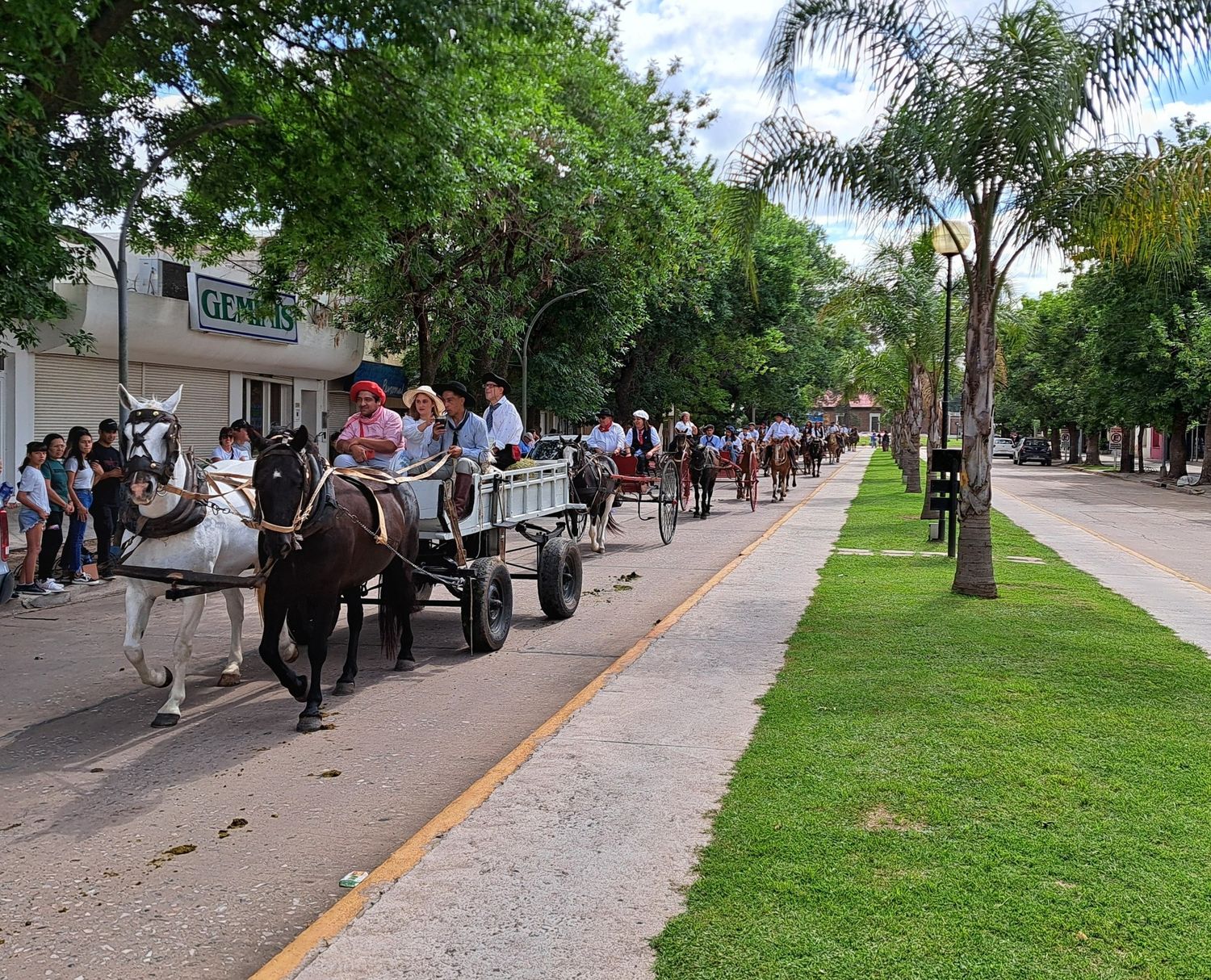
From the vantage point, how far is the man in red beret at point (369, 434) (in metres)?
8.36

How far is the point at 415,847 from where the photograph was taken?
15.6 feet

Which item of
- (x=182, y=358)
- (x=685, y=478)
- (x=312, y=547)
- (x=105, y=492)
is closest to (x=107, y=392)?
(x=182, y=358)

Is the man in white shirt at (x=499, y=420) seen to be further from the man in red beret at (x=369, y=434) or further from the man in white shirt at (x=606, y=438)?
the man in white shirt at (x=606, y=438)

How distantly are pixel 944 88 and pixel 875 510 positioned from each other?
48.9 ft

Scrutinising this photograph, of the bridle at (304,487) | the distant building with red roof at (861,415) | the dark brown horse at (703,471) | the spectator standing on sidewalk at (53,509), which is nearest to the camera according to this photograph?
the bridle at (304,487)

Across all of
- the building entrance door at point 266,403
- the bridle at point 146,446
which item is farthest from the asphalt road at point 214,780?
the building entrance door at point 266,403

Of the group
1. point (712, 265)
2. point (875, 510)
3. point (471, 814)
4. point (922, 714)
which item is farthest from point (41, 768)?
point (712, 265)

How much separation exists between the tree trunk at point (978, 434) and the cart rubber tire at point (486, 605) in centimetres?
512

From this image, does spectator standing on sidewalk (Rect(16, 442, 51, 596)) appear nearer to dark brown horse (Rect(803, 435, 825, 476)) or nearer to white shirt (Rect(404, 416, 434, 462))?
white shirt (Rect(404, 416, 434, 462))

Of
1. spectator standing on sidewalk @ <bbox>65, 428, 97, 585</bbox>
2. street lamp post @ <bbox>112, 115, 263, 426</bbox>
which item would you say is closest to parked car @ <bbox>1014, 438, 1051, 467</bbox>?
street lamp post @ <bbox>112, 115, 263, 426</bbox>

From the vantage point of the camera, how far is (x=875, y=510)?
974 inches

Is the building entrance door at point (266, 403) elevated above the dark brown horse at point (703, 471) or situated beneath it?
elevated above

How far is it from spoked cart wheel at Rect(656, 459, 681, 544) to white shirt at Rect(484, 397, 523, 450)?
6974mm

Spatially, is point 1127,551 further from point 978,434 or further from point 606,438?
point 606,438
